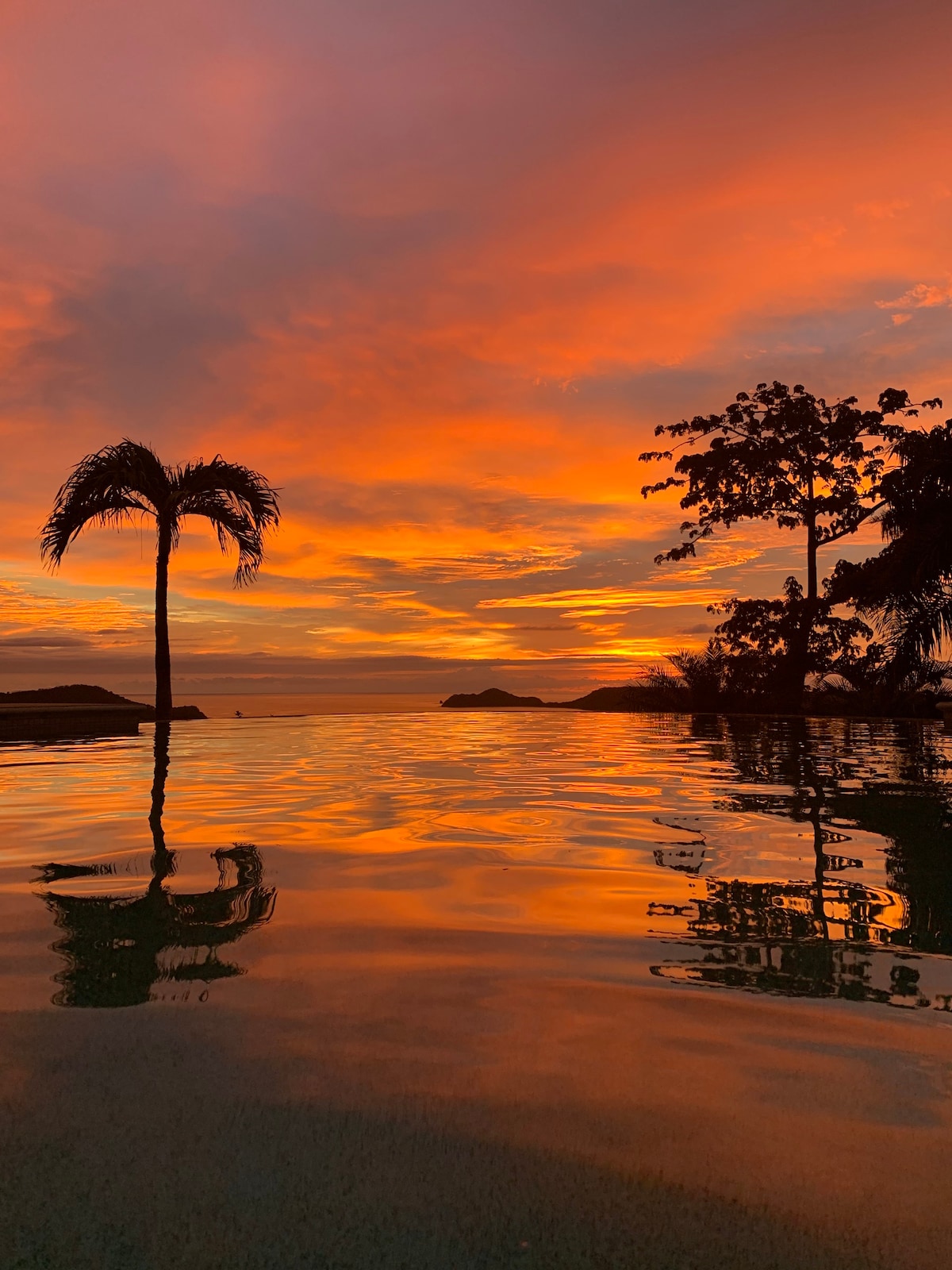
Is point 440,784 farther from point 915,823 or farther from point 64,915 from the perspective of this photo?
point 64,915

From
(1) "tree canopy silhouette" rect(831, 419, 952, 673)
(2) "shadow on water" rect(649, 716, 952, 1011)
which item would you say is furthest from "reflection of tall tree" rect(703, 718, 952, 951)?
(1) "tree canopy silhouette" rect(831, 419, 952, 673)

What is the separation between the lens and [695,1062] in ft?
6.37

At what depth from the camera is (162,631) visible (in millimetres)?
15867

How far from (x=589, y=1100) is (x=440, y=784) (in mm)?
5364

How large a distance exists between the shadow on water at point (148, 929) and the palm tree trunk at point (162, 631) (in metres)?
12.4

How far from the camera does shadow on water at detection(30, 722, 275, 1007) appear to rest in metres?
2.41

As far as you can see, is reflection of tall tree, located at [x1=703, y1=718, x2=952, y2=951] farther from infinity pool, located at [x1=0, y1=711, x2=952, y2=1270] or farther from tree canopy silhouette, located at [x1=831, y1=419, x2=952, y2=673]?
tree canopy silhouette, located at [x1=831, y1=419, x2=952, y2=673]

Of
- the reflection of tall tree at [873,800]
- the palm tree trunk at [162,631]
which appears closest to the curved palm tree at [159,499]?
the palm tree trunk at [162,631]

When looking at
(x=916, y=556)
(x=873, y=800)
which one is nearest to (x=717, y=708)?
(x=916, y=556)

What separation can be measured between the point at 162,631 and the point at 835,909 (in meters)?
14.4

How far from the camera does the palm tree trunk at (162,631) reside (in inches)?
624

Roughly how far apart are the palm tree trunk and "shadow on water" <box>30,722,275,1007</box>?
12445mm

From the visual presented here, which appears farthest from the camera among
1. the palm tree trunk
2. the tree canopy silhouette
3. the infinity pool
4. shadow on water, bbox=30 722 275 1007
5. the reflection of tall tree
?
the palm tree trunk

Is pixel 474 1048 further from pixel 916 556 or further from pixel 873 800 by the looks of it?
pixel 916 556
